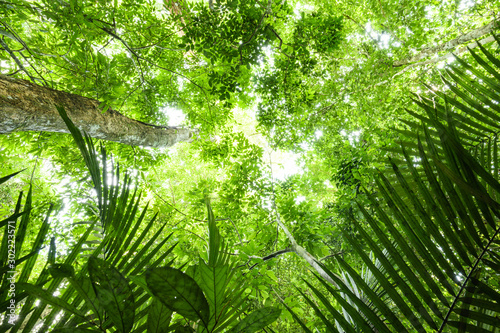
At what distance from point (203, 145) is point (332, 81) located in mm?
2522

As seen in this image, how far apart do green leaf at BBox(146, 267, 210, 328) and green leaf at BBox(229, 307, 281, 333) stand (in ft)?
0.32

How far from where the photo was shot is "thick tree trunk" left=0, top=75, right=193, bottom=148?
183cm

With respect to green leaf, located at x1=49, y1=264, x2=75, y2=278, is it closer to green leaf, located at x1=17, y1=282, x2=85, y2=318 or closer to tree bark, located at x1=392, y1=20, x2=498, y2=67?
green leaf, located at x1=17, y1=282, x2=85, y2=318

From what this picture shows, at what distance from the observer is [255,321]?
0.37 metres

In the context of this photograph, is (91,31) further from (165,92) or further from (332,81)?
(332,81)

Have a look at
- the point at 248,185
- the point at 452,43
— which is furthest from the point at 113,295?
the point at 452,43

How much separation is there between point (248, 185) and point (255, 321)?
306 centimetres

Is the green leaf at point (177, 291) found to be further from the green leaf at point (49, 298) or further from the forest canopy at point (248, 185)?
the green leaf at point (49, 298)

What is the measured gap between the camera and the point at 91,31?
1910 mm

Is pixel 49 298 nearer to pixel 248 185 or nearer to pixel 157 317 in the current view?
pixel 157 317

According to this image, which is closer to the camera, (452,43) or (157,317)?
(157,317)

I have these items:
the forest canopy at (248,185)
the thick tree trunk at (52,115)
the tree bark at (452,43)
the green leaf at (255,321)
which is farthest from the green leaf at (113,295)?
the tree bark at (452,43)

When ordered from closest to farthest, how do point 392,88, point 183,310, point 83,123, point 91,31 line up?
1. point 183,310
2. point 91,31
3. point 83,123
4. point 392,88

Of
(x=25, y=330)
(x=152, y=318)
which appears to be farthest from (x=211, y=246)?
(x=25, y=330)
